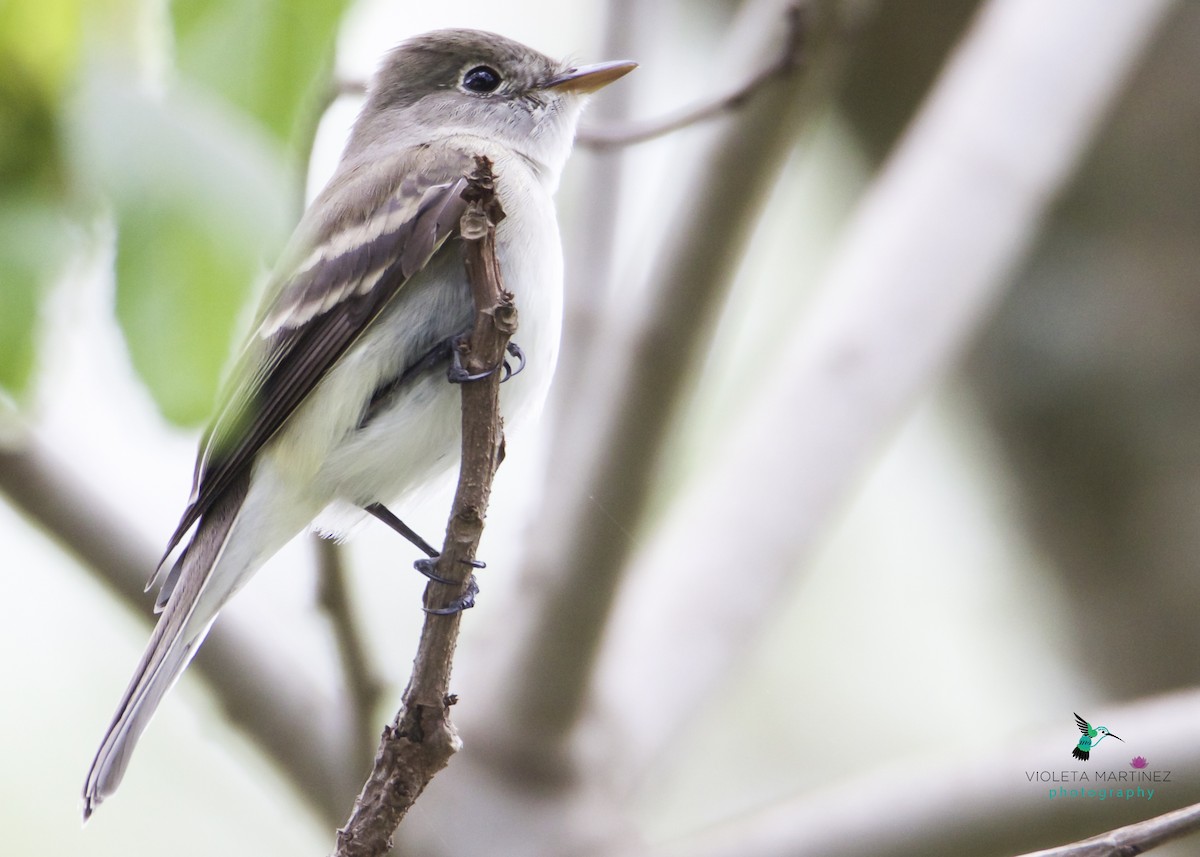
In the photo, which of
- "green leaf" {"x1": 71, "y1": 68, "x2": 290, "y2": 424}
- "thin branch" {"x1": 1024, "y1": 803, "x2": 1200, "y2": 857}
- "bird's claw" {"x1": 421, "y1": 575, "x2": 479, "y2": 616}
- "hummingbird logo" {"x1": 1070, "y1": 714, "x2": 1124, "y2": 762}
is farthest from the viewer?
"hummingbird logo" {"x1": 1070, "y1": 714, "x2": 1124, "y2": 762}

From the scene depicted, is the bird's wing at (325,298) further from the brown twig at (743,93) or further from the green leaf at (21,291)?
the green leaf at (21,291)

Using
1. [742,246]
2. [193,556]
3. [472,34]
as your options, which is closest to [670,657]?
[742,246]

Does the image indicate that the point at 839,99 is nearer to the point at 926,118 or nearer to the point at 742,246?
the point at 926,118

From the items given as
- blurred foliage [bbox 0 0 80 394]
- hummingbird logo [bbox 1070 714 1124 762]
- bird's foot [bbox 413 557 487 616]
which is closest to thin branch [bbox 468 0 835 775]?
bird's foot [bbox 413 557 487 616]

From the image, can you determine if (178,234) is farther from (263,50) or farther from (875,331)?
(875,331)

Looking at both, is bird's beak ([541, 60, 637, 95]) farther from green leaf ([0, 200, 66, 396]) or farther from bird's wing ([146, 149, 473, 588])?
green leaf ([0, 200, 66, 396])
